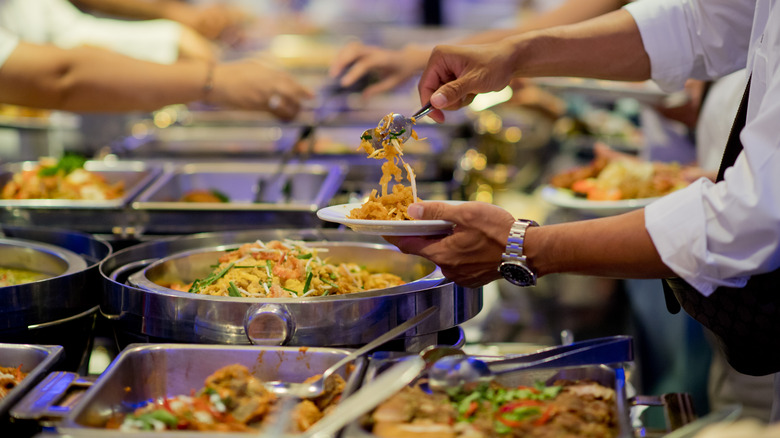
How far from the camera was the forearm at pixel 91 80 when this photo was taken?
249 centimetres

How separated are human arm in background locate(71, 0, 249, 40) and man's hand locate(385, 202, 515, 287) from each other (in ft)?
13.2

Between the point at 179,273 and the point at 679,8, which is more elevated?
the point at 679,8

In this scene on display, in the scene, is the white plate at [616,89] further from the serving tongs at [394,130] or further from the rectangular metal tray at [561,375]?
the rectangular metal tray at [561,375]

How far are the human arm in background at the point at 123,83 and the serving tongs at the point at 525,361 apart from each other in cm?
193

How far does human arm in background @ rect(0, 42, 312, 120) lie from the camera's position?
250cm

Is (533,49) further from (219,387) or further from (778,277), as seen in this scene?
(219,387)

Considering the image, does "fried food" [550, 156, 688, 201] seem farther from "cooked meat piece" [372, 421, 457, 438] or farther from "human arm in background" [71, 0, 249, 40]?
"human arm in background" [71, 0, 249, 40]

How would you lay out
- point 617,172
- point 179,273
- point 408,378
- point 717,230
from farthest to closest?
point 617,172 < point 179,273 < point 717,230 < point 408,378

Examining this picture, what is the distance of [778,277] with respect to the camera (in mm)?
1375

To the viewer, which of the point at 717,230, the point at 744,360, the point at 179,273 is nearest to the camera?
the point at 717,230

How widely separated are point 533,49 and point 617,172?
4.20ft

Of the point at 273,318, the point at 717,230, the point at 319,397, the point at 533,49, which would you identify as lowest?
the point at 319,397

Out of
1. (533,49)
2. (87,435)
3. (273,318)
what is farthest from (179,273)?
(533,49)

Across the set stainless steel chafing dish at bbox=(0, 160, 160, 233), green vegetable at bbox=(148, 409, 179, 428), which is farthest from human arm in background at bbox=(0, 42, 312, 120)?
A: green vegetable at bbox=(148, 409, 179, 428)
